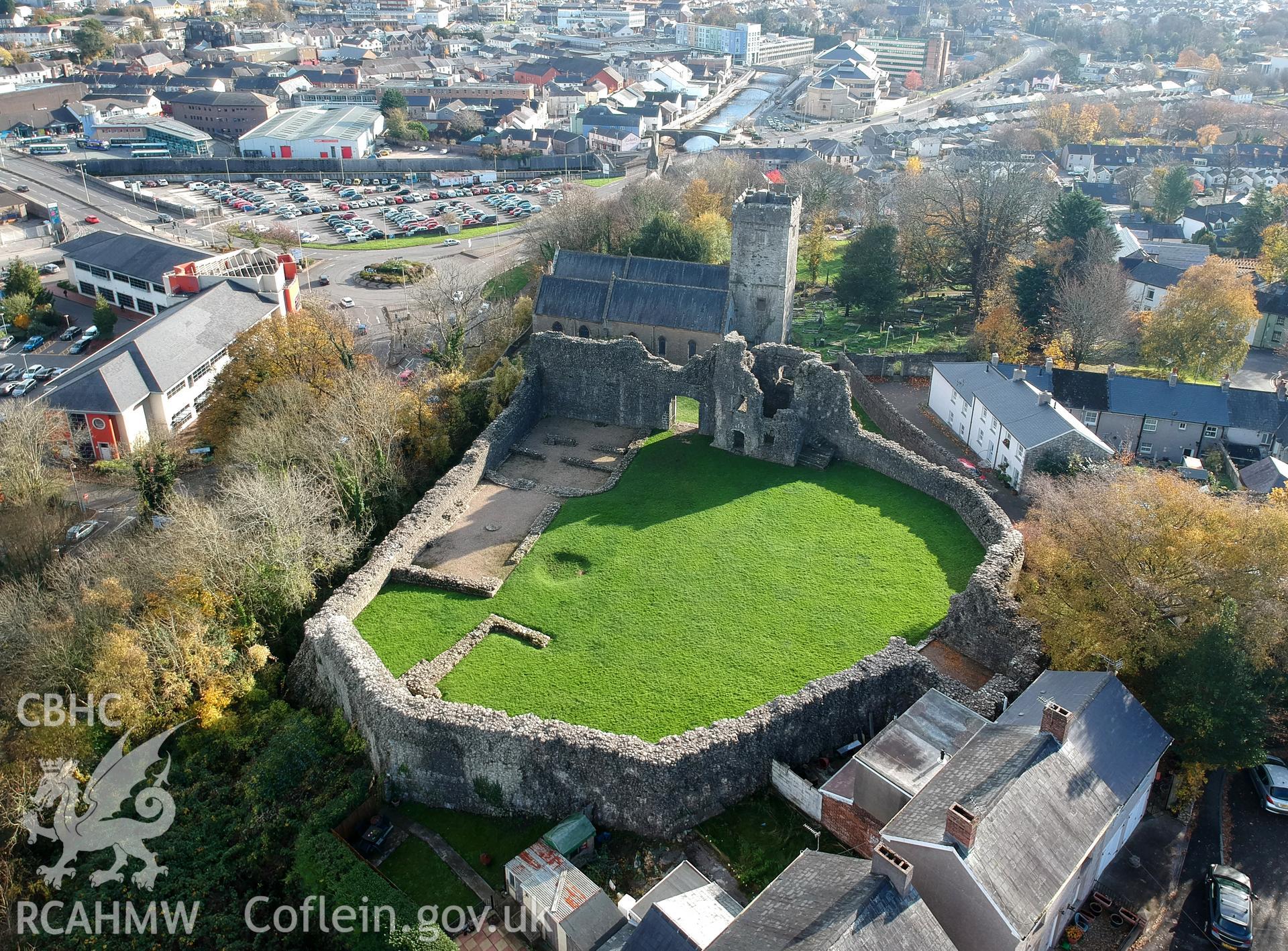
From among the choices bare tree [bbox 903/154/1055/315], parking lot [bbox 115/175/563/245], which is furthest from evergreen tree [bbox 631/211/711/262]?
parking lot [bbox 115/175/563/245]

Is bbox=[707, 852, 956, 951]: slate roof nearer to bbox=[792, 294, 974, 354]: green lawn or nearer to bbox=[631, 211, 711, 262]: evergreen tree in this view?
bbox=[792, 294, 974, 354]: green lawn

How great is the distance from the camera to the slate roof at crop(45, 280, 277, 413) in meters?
48.2

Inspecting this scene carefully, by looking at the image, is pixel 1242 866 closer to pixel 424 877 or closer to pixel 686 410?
pixel 424 877

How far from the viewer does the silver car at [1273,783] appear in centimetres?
2498

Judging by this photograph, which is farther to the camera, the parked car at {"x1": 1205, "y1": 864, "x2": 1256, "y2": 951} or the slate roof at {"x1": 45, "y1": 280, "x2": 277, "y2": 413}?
the slate roof at {"x1": 45, "y1": 280, "x2": 277, "y2": 413}

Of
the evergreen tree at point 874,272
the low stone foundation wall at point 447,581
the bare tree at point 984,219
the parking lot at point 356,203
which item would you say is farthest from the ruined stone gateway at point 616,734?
the parking lot at point 356,203

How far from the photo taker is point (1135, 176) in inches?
3981

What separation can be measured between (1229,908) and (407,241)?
8090 cm

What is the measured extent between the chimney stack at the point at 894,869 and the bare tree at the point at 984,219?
169 feet

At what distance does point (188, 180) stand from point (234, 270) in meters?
57.5

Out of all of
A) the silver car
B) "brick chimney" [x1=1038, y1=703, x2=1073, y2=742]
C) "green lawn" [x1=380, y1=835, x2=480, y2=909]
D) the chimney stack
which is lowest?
"green lawn" [x1=380, y1=835, x2=480, y2=909]

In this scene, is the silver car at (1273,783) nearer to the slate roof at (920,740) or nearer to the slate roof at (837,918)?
the slate roof at (920,740)

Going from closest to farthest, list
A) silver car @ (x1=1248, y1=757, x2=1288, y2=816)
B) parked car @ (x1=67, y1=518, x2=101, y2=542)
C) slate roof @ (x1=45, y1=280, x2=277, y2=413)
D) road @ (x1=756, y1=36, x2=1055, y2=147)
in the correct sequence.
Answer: silver car @ (x1=1248, y1=757, x2=1288, y2=816)
parked car @ (x1=67, y1=518, x2=101, y2=542)
slate roof @ (x1=45, y1=280, x2=277, y2=413)
road @ (x1=756, y1=36, x2=1055, y2=147)

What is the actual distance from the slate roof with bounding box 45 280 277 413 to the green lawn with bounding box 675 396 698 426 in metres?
27.4
